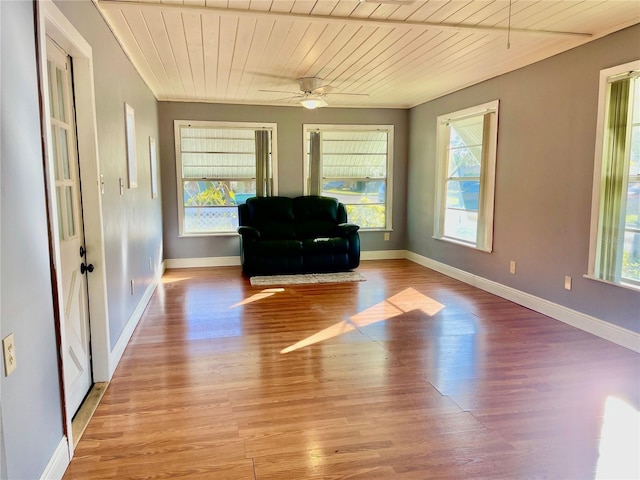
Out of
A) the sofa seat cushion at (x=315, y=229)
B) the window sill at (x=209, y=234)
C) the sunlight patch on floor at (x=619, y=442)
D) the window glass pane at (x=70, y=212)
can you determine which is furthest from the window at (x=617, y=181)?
the window sill at (x=209, y=234)

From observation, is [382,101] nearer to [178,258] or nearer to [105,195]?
[178,258]

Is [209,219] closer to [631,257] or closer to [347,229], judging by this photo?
[347,229]

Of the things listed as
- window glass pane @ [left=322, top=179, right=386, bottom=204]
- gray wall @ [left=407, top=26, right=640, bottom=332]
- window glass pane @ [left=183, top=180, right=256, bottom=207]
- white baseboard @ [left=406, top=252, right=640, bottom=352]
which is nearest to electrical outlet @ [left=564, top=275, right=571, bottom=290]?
gray wall @ [left=407, top=26, right=640, bottom=332]

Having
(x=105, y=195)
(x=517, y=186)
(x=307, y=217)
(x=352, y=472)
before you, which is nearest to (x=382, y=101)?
(x=307, y=217)

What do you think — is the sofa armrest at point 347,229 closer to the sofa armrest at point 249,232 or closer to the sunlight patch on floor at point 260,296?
the sofa armrest at point 249,232

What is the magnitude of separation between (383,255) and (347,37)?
413 centimetres

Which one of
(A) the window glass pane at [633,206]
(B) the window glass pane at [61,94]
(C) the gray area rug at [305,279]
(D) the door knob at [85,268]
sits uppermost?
(B) the window glass pane at [61,94]

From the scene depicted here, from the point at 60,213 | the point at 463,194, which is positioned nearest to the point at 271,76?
the point at 463,194

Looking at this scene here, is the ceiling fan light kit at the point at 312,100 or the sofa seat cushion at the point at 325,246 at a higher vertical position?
the ceiling fan light kit at the point at 312,100

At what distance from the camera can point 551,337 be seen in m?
3.44

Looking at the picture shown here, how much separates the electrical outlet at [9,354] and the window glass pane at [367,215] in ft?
18.7

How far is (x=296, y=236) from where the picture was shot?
6.19 m

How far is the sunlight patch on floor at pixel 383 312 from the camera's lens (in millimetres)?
3475

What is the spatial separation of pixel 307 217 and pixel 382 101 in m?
2.02
